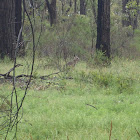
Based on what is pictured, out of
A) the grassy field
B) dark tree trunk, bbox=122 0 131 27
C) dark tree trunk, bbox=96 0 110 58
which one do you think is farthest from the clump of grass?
dark tree trunk, bbox=122 0 131 27

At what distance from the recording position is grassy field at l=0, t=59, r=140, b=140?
3746 mm

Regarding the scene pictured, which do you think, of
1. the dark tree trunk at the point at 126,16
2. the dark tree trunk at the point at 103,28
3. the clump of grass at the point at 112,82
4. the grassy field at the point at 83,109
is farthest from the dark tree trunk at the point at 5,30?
the dark tree trunk at the point at 126,16

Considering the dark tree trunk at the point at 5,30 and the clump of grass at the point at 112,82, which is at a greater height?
the dark tree trunk at the point at 5,30

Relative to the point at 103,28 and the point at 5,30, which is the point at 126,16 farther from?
the point at 5,30

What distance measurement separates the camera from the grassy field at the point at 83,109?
3.75m

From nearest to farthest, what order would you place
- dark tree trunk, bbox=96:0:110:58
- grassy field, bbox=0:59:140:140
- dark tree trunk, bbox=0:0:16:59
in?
grassy field, bbox=0:59:140:140, dark tree trunk, bbox=96:0:110:58, dark tree trunk, bbox=0:0:16:59

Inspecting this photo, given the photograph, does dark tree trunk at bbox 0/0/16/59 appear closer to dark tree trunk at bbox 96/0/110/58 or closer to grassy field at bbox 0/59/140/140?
dark tree trunk at bbox 96/0/110/58

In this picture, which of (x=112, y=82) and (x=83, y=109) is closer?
(x=83, y=109)

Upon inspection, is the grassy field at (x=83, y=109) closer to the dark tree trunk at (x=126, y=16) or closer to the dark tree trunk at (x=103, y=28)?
the dark tree trunk at (x=103, y=28)

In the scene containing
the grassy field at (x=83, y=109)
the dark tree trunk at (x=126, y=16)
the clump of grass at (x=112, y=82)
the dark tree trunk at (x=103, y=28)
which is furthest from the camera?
the dark tree trunk at (x=126, y=16)

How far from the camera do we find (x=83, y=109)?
480cm

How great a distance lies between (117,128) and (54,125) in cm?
87

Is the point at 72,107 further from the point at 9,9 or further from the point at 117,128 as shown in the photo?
the point at 9,9

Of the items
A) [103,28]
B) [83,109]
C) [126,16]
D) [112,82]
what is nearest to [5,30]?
[103,28]
